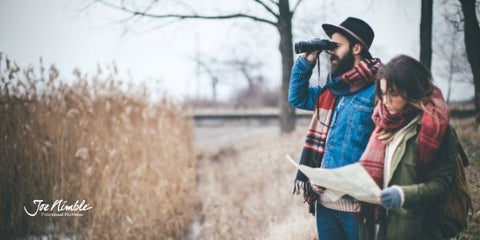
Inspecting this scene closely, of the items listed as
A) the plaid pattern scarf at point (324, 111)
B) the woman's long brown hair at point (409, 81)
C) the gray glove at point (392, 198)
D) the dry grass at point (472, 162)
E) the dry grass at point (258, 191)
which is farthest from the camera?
the dry grass at point (258, 191)

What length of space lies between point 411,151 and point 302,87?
2.46ft

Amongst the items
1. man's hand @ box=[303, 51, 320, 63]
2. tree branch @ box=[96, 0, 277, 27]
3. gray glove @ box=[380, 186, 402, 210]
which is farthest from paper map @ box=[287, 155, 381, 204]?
tree branch @ box=[96, 0, 277, 27]

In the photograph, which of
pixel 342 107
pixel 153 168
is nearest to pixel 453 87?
pixel 342 107

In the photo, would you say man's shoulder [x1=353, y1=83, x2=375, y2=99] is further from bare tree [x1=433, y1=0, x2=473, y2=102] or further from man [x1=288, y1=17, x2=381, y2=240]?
bare tree [x1=433, y1=0, x2=473, y2=102]

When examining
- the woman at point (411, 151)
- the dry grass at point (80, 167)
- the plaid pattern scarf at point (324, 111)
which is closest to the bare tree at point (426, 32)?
the plaid pattern scarf at point (324, 111)

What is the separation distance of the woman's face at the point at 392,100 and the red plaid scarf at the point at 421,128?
2 centimetres

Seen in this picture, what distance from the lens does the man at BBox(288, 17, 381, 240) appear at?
1.86 meters

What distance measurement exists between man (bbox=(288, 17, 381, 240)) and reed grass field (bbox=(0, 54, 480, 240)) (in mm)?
1249

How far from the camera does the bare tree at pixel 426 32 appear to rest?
362cm

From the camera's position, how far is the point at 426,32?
3707mm

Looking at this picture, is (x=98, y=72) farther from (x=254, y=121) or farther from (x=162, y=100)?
(x=254, y=121)

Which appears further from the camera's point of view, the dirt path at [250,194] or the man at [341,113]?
the dirt path at [250,194]

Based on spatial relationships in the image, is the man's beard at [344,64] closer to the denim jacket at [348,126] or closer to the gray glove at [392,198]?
the denim jacket at [348,126]

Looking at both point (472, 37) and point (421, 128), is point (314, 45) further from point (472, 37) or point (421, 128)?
point (472, 37)
